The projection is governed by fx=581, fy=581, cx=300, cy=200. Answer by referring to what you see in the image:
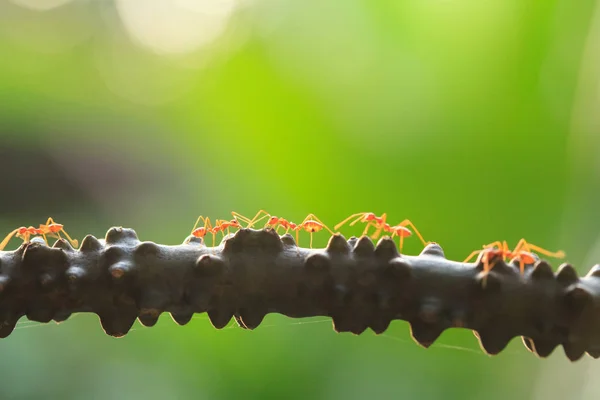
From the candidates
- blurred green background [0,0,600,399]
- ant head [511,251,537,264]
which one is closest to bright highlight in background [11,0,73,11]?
blurred green background [0,0,600,399]

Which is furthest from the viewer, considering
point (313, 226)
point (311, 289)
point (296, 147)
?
point (296, 147)

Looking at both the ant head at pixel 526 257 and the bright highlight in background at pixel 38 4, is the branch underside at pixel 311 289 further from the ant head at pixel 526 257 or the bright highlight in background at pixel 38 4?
the bright highlight in background at pixel 38 4

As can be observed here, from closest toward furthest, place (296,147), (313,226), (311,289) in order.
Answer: (311,289) < (313,226) < (296,147)

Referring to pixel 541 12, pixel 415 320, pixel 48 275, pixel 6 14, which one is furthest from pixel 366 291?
pixel 6 14

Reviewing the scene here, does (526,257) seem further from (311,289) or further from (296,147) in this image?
(296,147)

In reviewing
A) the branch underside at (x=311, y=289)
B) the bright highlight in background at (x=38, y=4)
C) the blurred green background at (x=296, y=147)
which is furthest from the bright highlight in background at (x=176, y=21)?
the branch underside at (x=311, y=289)

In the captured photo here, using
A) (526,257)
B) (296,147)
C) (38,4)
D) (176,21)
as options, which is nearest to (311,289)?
(526,257)

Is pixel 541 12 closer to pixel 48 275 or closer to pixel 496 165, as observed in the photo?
pixel 496 165
